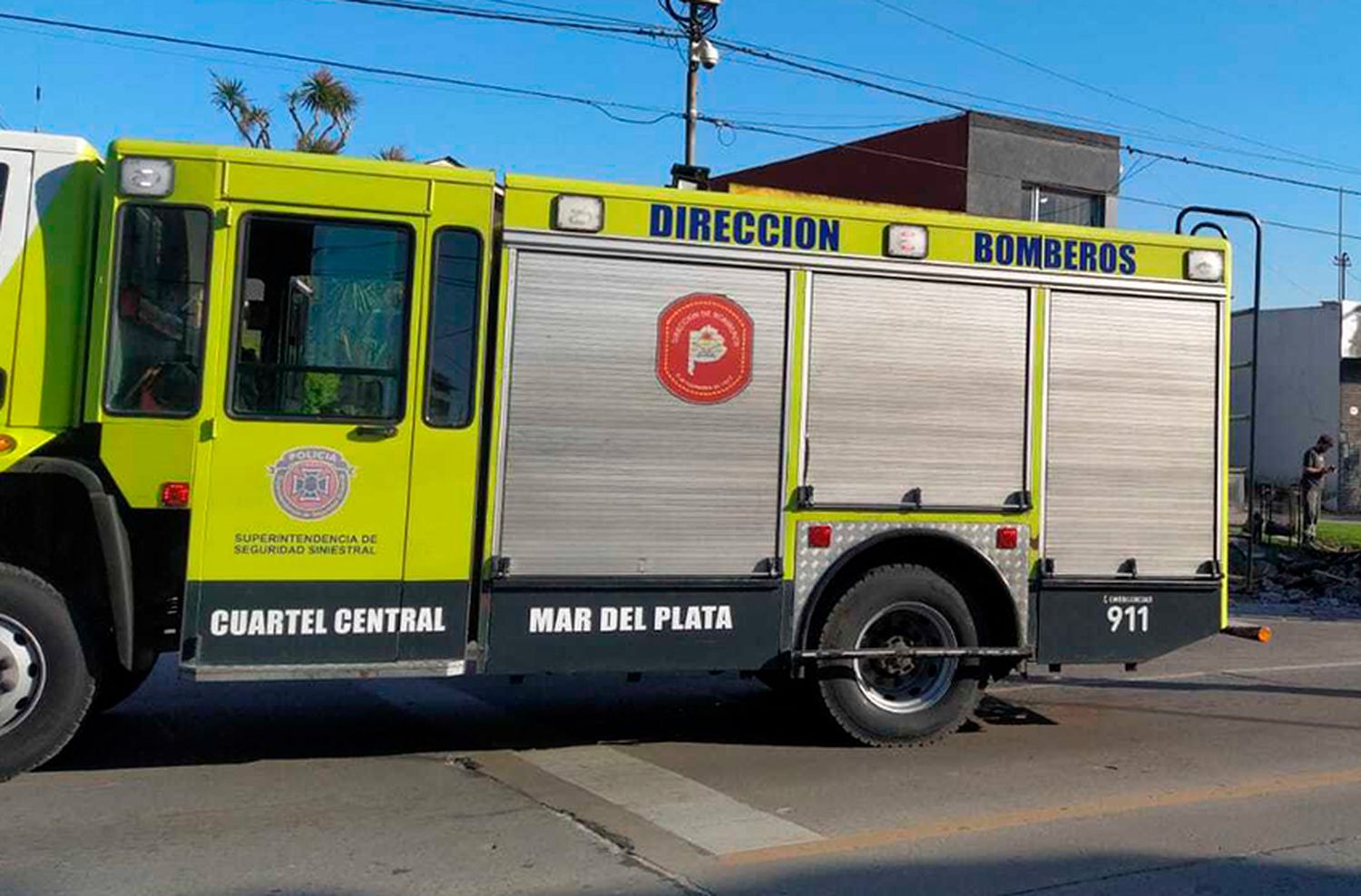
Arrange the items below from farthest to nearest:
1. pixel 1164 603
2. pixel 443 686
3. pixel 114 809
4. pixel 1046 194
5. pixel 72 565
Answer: pixel 1046 194 → pixel 443 686 → pixel 1164 603 → pixel 72 565 → pixel 114 809

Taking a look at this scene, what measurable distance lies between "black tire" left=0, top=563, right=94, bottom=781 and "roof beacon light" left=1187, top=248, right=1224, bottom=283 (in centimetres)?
627

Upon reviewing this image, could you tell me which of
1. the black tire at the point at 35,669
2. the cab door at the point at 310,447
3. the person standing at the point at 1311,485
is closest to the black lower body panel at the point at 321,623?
the cab door at the point at 310,447

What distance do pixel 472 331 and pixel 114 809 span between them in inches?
108

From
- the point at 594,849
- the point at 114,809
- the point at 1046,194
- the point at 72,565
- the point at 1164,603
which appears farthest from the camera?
the point at 1046,194

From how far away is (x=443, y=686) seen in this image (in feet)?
29.6

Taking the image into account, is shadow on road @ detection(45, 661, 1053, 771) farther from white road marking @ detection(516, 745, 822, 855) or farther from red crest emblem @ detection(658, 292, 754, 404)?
red crest emblem @ detection(658, 292, 754, 404)

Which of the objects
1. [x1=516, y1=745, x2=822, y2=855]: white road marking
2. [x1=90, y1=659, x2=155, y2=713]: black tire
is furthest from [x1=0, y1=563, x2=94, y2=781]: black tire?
[x1=516, y1=745, x2=822, y2=855]: white road marking

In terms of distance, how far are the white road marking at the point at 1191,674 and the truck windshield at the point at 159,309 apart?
6.01 metres

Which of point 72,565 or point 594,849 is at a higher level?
point 72,565

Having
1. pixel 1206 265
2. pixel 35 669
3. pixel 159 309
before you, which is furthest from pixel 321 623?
pixel 1206 265

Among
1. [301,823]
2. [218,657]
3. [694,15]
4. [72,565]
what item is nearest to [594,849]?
[301,823]

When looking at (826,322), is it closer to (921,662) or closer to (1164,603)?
(921,662)

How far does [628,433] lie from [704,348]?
604 mm

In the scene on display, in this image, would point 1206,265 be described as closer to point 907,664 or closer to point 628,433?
point 907,664
